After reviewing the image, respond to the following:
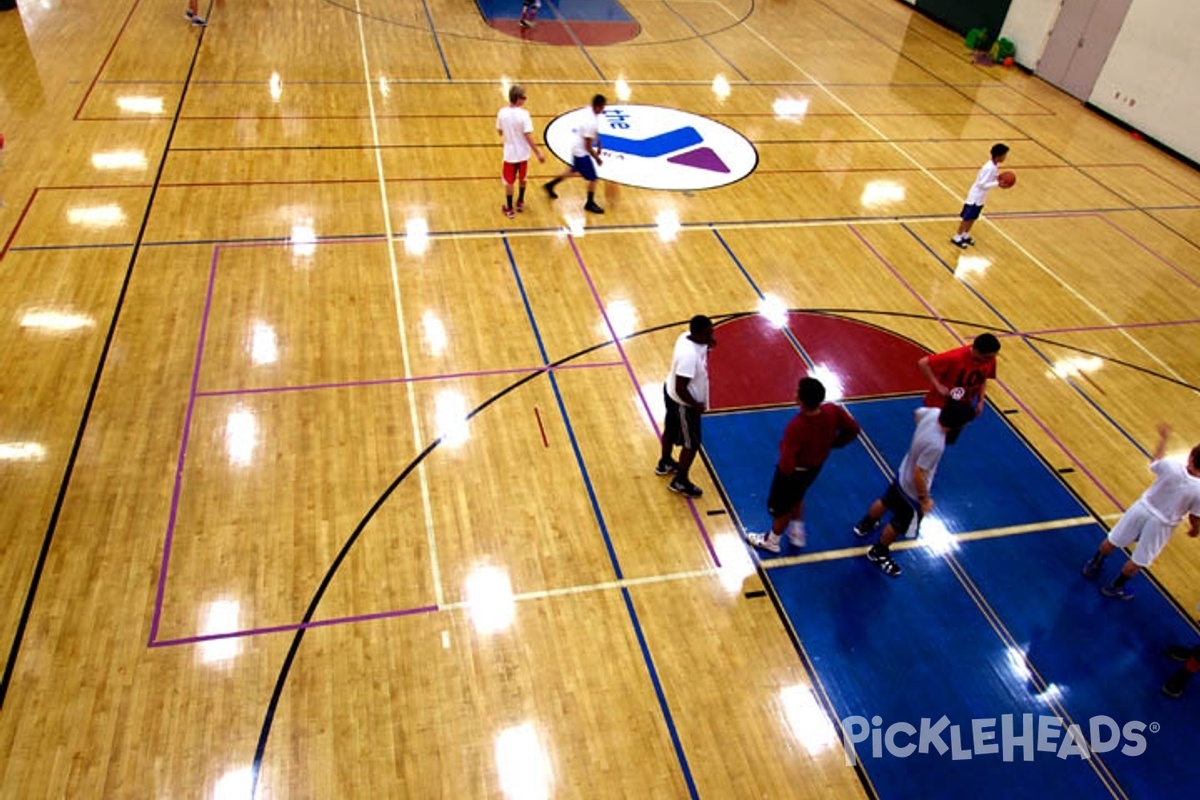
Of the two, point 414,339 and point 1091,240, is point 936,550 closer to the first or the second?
point 414,339

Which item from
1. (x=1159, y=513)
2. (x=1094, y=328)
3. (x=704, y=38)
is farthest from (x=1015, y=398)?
(x=704, y=38)

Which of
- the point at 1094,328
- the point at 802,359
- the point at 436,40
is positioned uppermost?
the point at 436,40

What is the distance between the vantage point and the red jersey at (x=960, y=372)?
6.36 metres

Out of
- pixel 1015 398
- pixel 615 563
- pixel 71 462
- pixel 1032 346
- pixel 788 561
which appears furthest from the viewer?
pixel 1032 346

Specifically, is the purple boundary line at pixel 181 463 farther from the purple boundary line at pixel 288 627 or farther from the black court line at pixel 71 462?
the black court line at pixel 71 462

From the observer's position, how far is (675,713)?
207 inches

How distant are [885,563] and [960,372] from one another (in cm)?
164

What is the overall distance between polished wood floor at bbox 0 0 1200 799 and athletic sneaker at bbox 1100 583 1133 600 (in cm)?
50

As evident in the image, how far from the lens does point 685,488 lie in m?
6.68

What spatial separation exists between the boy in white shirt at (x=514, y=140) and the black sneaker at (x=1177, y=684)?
7.94 meters

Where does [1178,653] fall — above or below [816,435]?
below

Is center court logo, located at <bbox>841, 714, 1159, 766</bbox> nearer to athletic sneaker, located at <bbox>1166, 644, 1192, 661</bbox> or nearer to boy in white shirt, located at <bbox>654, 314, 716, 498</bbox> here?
athletic sneaker, located at <bbox>1166, 644, 1192, 661</bbox>

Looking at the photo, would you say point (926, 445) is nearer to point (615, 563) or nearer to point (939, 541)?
point (939, 541)

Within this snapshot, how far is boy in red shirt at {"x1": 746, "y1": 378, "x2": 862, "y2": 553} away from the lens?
531 cm
